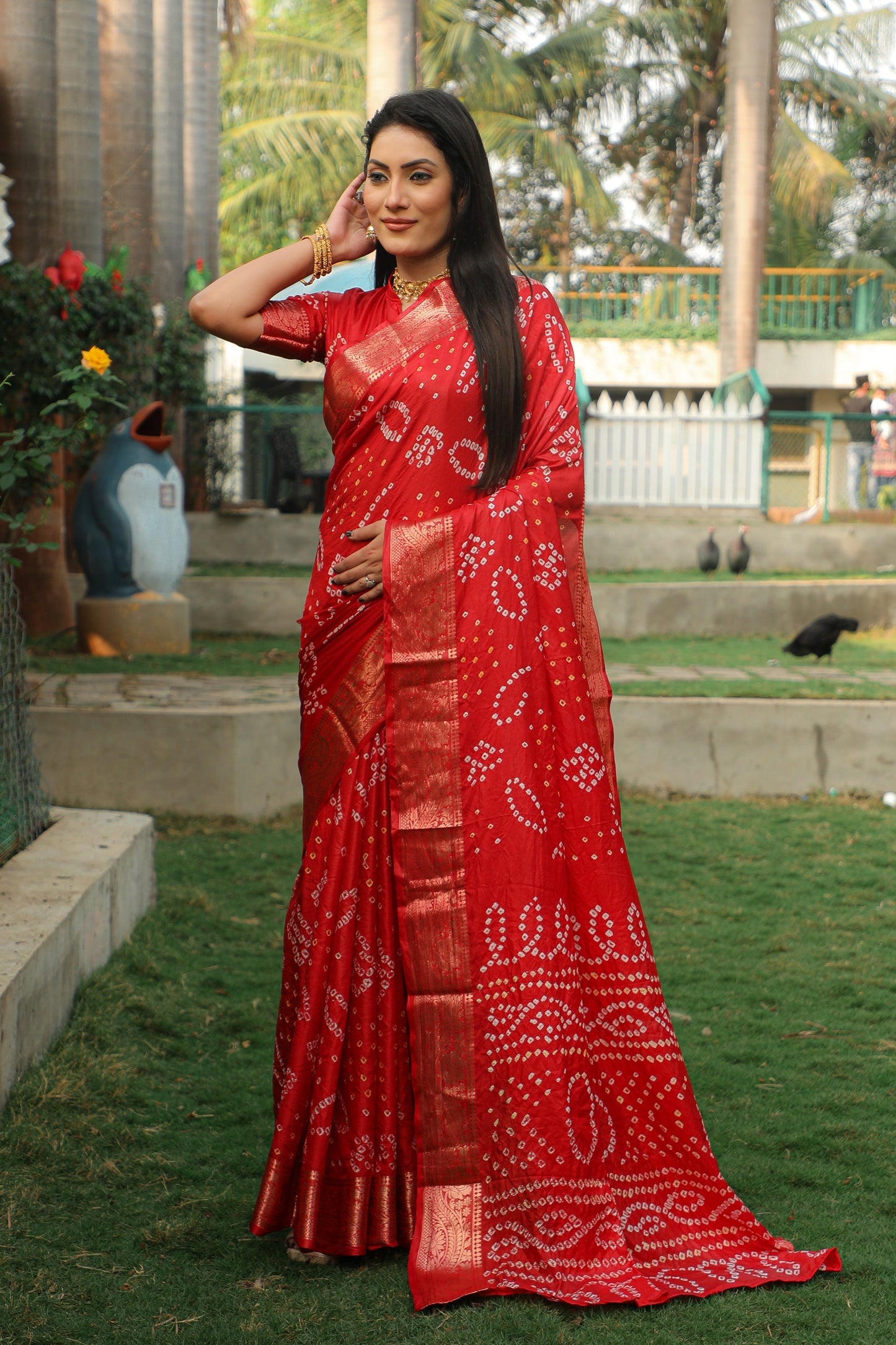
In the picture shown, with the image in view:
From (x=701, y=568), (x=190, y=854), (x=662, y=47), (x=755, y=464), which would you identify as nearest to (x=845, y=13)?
(x=662, y=47)

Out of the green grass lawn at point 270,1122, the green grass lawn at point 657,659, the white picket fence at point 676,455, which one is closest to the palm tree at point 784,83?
the white picket fence at point 676,455

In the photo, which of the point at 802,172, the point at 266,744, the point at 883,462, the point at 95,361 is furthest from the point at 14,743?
the point at 802,172

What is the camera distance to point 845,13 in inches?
910

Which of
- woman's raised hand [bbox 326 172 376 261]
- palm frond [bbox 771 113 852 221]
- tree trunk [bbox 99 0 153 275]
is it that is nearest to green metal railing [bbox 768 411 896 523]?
tree trunk [bbox 99 0 153 275]

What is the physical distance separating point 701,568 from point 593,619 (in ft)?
28.2

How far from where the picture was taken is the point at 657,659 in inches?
314

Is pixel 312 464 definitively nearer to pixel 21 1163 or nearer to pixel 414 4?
pixel 414 4

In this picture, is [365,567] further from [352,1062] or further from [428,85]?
[428,85]

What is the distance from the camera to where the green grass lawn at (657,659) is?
6605 millimetres

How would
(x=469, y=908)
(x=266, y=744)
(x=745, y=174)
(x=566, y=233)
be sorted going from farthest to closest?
(x=566, y=233)
(x=745, y=174)
(x=266, y=744)
(x=469, y=908)

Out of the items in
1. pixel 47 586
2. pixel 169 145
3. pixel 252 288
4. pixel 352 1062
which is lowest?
pixel 352 1062

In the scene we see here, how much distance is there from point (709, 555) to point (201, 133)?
7.44 meters

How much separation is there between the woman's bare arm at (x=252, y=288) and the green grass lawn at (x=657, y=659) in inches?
156

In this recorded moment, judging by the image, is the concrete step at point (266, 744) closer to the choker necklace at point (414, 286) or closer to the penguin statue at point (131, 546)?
the penguin statue at point (131, 546)
